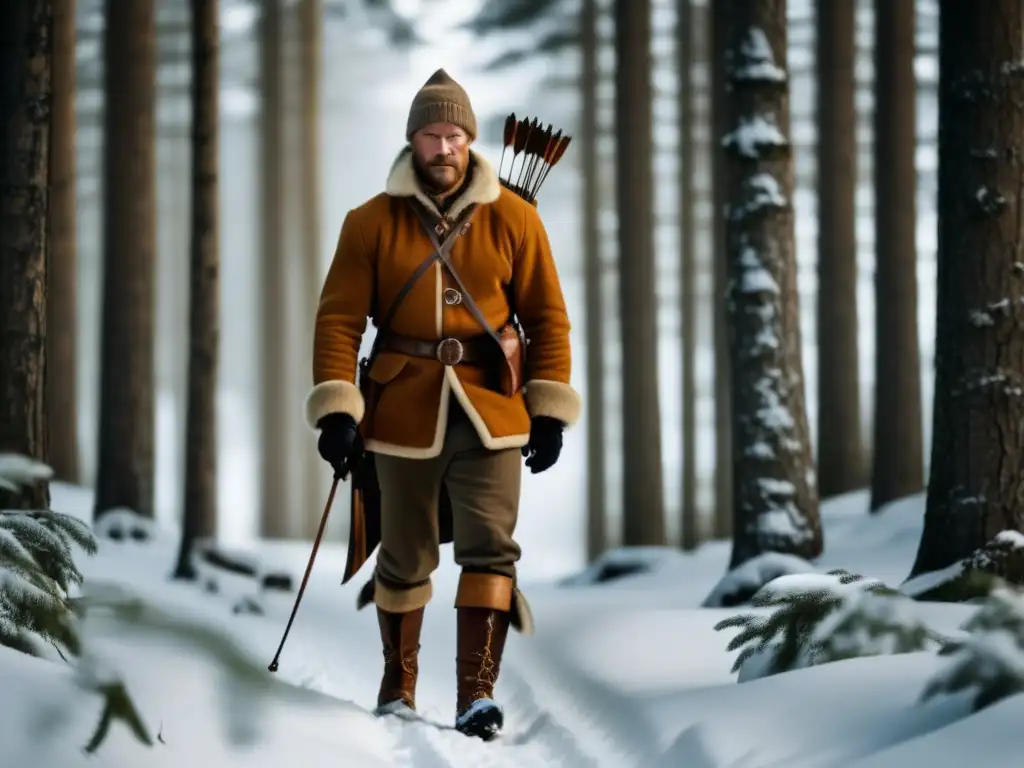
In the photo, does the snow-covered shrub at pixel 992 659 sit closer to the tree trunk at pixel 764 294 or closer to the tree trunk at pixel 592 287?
the tree trunk at pixel 764 294

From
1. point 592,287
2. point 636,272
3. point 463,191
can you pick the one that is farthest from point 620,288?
point 463,191

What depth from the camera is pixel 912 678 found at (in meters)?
3.99

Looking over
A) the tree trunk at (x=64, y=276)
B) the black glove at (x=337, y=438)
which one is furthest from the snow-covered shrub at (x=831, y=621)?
the tree trunk at (x=64, y=276)

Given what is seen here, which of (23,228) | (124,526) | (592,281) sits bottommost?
(124,526)

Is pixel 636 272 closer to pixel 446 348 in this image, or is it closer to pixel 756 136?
pixel 756 136

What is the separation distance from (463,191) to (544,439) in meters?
0.95

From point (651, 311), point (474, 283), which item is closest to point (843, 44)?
point (651, 311)

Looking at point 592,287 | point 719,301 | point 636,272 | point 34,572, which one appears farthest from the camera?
point 592,287

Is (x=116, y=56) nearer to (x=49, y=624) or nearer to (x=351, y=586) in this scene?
(x=351, y=586)

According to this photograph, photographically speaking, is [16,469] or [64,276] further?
[64,276]

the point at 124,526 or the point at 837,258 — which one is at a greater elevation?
the point at 837,258

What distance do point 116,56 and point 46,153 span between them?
647 cm

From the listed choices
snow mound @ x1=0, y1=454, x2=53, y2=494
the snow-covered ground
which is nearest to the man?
the snow-covered ground

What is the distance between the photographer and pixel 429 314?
5.23 m
